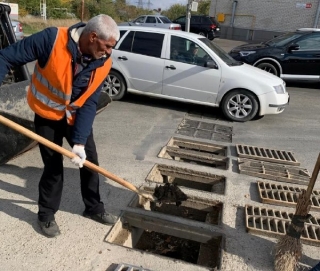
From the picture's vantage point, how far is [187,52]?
731cm

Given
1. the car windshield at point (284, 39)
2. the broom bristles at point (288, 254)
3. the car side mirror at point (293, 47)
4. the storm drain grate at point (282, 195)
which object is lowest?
the storm drain grate at point (282, 195)

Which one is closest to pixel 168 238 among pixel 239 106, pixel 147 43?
pixel 239 106

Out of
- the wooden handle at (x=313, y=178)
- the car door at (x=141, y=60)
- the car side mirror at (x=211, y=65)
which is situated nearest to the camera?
the wooden handle at (x=313, y=178)

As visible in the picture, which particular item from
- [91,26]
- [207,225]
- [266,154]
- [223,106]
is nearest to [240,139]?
[266,154]

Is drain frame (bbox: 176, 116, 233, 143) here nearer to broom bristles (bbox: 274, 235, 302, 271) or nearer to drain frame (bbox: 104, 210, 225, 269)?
drain frame (bbox: 104, 210, 225, 269)

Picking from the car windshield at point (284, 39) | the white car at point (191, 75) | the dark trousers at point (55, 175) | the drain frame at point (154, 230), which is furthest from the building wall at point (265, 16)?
the dark trousers at point (55, 175)

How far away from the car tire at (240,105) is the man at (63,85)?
14.8 feet

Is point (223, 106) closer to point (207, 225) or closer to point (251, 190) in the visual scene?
point (251, 190)

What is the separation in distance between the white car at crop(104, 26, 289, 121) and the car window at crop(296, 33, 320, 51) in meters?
3.94

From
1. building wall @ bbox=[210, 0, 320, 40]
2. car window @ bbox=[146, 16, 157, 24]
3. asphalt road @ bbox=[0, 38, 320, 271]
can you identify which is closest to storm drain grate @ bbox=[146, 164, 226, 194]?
asphalt road @ bbox=[0, 38, 320, 271]

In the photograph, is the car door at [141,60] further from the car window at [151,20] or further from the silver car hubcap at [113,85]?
the car window at [151,20]

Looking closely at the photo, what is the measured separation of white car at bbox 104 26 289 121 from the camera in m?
7.15

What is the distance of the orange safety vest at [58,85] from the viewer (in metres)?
2.69

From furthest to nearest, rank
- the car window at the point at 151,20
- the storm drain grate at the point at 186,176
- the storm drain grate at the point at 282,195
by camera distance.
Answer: the car window at the point at 151,20 → the storm drain grate at the point at 186,176 → the storm drain grate at the point at 282,195
